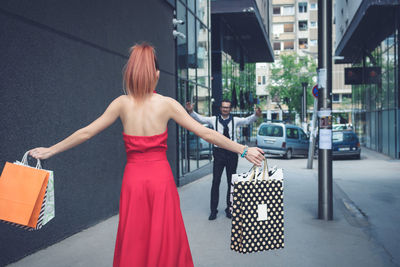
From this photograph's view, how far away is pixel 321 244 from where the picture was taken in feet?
19.3

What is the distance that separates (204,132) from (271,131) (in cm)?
2090

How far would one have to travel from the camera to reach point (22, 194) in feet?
9.58

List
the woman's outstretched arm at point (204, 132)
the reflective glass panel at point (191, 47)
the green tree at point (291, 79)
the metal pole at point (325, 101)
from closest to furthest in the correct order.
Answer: the woman's outstretched arm at point (204, 132)
the metal pole at point (325, 101)
the reflective glass panel at point (191, 47)
the green tree at point (291, 79)

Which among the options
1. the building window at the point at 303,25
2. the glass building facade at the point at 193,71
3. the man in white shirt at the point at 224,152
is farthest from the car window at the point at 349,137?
the building window at the point at 303,25

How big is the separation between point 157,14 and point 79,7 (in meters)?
4.06

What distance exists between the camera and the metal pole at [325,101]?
7.21 m

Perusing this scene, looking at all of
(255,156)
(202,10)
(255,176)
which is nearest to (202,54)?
(202,10)

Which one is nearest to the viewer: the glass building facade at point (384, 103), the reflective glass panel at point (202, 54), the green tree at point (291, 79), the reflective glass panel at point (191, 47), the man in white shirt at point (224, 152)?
the man in white shirt at point (224, 152)

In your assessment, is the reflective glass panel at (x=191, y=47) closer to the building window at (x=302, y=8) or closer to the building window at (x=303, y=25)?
the building window at (x=303, y=25)

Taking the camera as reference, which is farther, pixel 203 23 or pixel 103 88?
pixel 203 23

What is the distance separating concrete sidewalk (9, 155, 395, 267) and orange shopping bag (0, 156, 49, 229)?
7.40ft

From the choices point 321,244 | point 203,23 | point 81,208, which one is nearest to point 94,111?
point 81,208

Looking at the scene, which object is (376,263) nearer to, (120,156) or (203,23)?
(120,156)

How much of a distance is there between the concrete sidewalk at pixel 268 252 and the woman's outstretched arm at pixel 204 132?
2211mm
